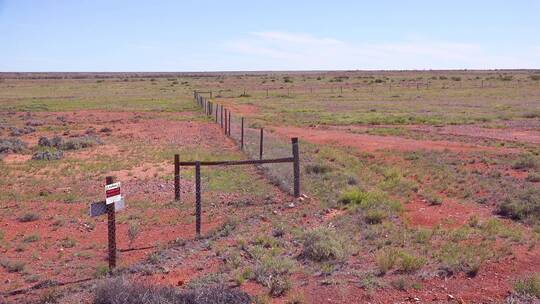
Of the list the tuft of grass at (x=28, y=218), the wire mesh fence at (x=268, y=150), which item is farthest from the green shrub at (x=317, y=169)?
the tuft of grass at (x=28, y=218)

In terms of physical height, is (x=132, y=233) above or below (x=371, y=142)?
below

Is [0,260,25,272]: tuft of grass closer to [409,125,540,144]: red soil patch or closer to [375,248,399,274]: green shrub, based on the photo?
[375,248,399,274]: green shrub

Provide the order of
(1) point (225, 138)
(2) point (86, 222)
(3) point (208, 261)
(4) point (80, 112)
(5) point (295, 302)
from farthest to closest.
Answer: (4) point (80, 112)
(1) point (225, 138)
(2) point (86, 222)
(3) point (208, 261)
(5) point (295, 302)

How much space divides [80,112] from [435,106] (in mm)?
27434

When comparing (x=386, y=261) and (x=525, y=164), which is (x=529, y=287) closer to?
(x=386, y=261)

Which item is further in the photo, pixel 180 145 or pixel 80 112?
pixel 80 112

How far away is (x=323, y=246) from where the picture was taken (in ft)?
28.2

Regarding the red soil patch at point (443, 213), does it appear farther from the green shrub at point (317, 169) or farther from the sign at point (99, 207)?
the sign at point (99, 207)

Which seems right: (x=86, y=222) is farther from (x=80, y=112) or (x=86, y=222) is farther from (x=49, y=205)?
(x=80, y=112)

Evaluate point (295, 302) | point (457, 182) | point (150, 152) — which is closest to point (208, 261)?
point (295, 302)

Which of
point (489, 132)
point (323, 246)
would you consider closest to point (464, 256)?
point (323, 246)

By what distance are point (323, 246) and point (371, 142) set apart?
1551 cm

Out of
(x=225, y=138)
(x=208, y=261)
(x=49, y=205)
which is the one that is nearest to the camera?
(x=208, y=261)

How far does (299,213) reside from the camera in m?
11.6
